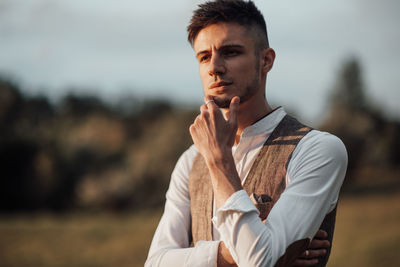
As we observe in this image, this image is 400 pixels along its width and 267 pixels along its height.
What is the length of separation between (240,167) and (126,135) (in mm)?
30847

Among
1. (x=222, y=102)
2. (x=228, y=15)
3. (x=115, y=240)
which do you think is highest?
(x=228, y=15)

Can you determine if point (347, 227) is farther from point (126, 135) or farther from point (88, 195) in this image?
point (126, 135)

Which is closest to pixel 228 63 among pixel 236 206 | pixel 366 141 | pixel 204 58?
pixel 204 58

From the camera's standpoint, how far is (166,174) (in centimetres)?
2470

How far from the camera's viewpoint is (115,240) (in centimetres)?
1836

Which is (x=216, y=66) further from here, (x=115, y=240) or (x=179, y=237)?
(x=115, y=240)

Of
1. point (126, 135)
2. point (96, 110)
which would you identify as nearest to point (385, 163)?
point (126, 135)

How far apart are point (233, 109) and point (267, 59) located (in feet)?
1.84

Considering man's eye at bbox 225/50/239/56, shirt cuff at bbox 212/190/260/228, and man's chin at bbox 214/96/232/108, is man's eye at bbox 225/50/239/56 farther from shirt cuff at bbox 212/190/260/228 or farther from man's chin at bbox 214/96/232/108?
shirt cuff at bbox 212/190/260/228

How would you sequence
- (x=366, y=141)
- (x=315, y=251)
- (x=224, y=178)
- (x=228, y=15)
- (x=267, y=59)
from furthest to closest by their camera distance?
1. (x=366, y=141)
2. (x=267, y=59)
3. (x=228, y=15)
4. (x=315, y=251)
5. (x=224, y=178)

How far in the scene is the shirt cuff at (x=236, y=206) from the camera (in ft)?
6.11

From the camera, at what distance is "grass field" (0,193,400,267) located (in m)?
15.9

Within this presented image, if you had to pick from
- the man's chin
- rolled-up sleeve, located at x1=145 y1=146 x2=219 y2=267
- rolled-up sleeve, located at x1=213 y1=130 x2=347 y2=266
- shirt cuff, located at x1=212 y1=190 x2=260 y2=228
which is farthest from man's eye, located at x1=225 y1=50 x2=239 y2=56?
shirt cuff, located at x1=212 y1=190 x2=260 y2=228

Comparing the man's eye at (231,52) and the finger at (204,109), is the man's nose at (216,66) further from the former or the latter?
the finger at (204,109)
